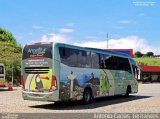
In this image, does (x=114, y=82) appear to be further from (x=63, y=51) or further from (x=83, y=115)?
(x=83, y=115)

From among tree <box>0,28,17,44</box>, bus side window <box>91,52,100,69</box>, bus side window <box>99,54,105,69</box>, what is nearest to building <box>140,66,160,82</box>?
tree <box>0,28,17,44</box>

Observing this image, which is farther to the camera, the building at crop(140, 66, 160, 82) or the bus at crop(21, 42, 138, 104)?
the building at crop(140, 66, 160, 82)

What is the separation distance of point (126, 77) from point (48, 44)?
32.1ft

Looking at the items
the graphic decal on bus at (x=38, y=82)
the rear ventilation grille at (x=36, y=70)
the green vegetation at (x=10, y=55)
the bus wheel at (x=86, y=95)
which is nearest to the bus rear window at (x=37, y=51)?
the rear ventilation grille at (x=36, y=70)

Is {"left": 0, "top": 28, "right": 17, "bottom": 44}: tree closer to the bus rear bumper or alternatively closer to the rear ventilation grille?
the rear ventilation grille

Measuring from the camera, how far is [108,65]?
2356cm

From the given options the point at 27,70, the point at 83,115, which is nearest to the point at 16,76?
the point at 27,70

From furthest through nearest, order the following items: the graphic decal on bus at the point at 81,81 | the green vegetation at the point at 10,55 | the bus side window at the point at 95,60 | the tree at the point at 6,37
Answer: the tree at the point at 6,37 < the green vegetation at the point at 10,55 < the bus side window at the point at 95,60 < the graphic decal on bus at the point at 81,81

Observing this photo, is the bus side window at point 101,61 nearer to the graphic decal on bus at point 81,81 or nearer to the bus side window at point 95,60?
the graphic decal on bus at point 81,81

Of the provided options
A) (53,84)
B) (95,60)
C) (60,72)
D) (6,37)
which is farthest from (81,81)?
(6,37)

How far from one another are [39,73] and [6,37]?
193 feet

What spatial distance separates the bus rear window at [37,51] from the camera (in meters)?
18.2

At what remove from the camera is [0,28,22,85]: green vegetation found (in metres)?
49.1

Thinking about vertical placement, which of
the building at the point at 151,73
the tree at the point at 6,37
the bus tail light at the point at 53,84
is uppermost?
the tree at the point at 6,37
